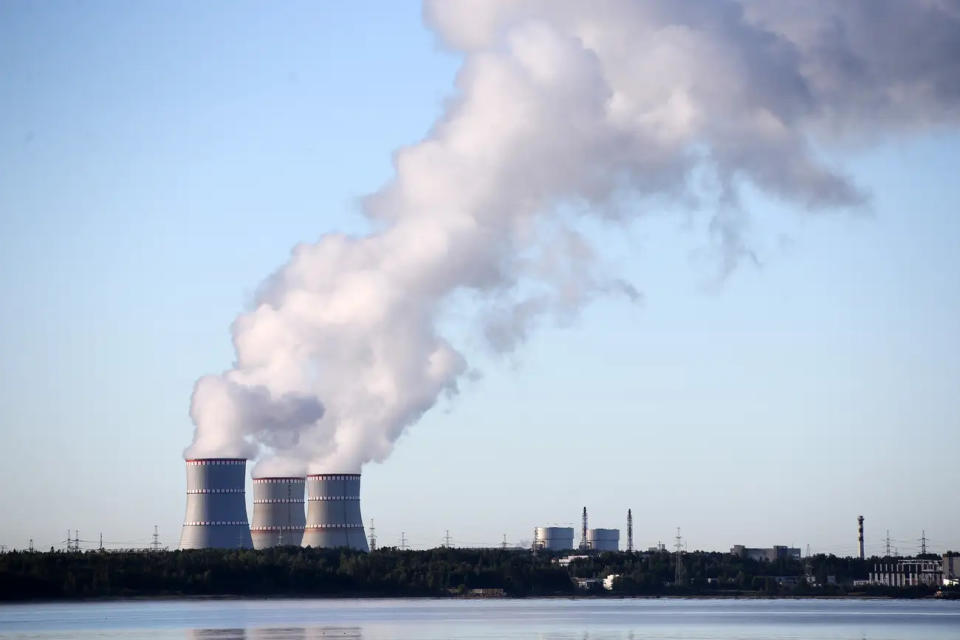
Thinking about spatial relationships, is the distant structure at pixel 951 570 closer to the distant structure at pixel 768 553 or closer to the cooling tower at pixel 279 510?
the distant structure at pixel 768 553

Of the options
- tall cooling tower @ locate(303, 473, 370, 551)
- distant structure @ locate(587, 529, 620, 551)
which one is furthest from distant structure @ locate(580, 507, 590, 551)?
tall cooling tower @ locate(303, 473, 370, 551)

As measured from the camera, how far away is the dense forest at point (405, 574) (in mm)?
99312

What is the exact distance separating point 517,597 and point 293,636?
192ft

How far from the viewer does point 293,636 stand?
61.1m

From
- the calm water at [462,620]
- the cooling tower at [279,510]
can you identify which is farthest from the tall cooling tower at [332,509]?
the calm water at [462,620]

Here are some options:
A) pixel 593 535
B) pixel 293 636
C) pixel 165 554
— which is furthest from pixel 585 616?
pixel 593 535

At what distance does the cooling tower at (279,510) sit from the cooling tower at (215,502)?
6792 mm

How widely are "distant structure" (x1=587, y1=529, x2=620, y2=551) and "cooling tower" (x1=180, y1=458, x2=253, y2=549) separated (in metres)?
59.0

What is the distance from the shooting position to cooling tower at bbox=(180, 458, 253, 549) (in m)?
83.2

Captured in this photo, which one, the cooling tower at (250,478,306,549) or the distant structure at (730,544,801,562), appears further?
the distant structure at (730,544,801,562)

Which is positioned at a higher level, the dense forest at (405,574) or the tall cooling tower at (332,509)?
the tall cooling tower at (332,509)

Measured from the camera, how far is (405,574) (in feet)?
372

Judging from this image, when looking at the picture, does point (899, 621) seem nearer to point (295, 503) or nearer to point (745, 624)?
point (745, 624)

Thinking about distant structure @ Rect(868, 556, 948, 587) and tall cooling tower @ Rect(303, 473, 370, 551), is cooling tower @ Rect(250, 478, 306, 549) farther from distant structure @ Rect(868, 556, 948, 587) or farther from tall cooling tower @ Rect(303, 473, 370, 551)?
distant structure @ Rect(868, 556, 948, 587)
